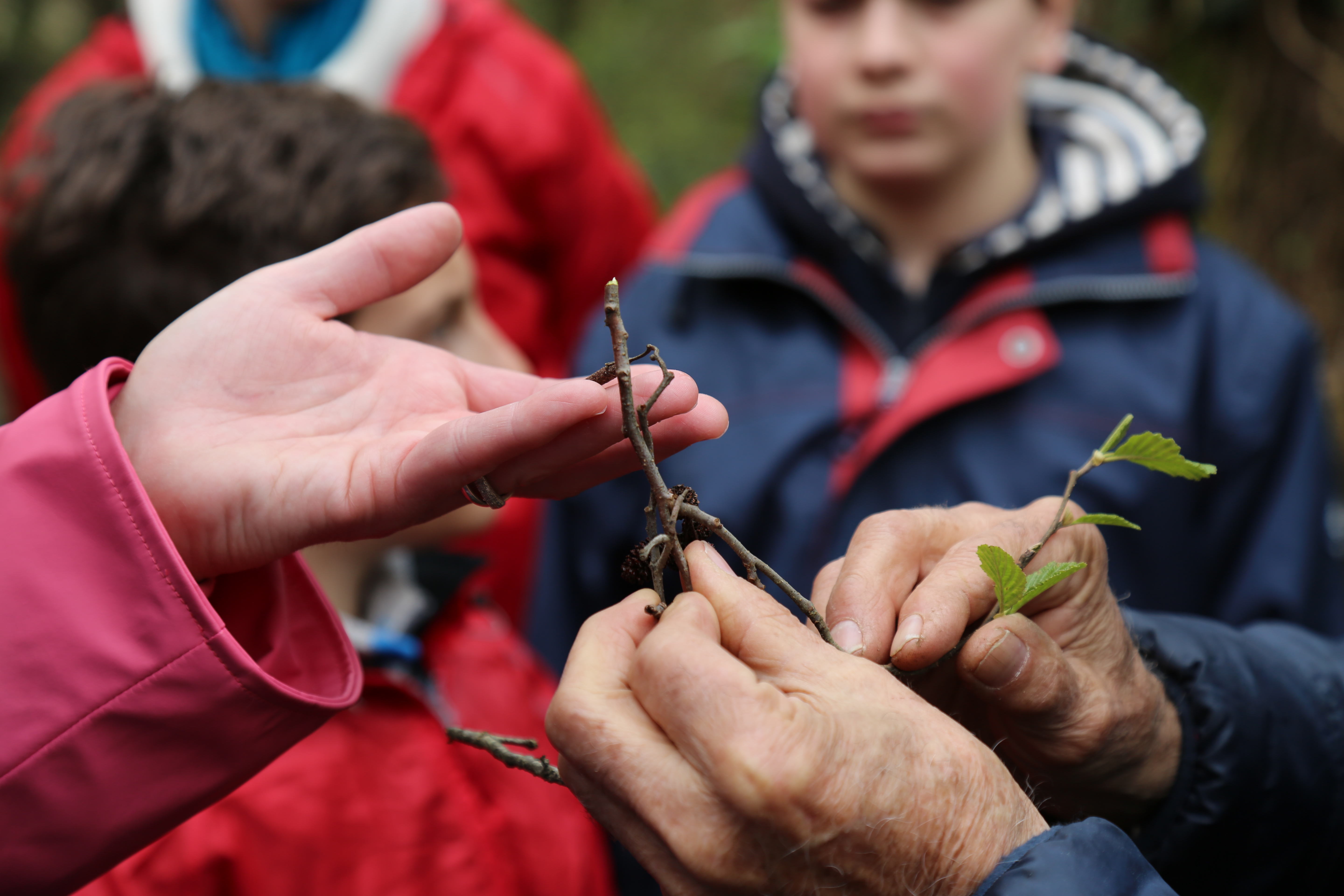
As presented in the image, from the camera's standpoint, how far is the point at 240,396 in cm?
140

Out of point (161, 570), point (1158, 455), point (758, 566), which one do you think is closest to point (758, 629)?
point (758, 566)

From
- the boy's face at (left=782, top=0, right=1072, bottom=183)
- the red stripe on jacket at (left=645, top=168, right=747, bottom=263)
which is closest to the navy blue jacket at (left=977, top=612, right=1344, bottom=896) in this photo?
the boy's face at (left=782, top=0, right=1072, bottom=183)

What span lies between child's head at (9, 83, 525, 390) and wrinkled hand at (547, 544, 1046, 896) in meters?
1.45

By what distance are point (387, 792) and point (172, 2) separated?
310 centimetres

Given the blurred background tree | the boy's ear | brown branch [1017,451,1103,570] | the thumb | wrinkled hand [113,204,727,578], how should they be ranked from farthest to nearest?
1. the blurred background tree
2. the boy's ear
3. brown branch [1017,451,1103,570]
4. wrinkled hand [113,204,727,578]
5. the thumb

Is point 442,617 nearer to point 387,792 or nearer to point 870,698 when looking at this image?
point 387,792

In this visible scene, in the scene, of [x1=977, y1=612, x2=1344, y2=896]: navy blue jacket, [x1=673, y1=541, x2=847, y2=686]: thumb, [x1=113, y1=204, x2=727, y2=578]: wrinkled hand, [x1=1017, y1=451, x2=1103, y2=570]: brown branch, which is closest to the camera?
[x1=673, y1=541, x2=847, y2=686]: thumb

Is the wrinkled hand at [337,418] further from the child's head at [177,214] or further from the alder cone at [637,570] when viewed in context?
the child's head at [177,214]

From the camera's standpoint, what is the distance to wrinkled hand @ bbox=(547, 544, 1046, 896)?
1.08 metres

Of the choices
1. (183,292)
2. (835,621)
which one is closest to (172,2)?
(183,292)

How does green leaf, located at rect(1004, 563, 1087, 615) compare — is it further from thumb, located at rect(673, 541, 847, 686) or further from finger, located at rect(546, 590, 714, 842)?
finger, located at rect(546, 590, 714, 842)

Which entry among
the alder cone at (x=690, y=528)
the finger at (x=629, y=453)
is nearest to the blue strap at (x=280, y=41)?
the finger at (x=629, y=453)

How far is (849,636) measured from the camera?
1.34 meters

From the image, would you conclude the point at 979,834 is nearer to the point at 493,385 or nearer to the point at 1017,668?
the point at 1017,668
